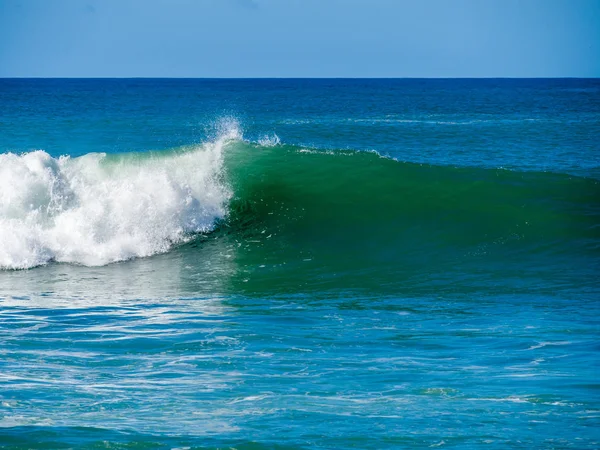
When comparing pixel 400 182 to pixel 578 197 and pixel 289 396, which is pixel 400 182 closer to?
pixel 578 197

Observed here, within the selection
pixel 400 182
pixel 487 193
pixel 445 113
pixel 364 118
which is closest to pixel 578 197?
pixel 487 193

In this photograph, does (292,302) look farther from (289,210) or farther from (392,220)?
(289,210)

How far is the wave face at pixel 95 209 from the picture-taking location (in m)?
12.2

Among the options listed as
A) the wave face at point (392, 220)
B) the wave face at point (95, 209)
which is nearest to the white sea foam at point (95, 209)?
the wave face at point (95, 209)

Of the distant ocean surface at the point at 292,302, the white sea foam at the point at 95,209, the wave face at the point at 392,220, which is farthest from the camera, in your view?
the white sea foam at the point at 95,209

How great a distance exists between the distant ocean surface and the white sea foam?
0.12ft

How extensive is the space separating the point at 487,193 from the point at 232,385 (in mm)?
10131

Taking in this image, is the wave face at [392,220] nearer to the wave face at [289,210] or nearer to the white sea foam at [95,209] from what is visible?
the wave face at [289,210]

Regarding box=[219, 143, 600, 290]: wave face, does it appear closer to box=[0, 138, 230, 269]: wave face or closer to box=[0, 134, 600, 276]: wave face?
box=[0, 134, 600, 276]: wave face

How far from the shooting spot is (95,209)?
13188mm

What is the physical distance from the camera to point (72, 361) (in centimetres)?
688

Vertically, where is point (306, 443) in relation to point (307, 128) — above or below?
below

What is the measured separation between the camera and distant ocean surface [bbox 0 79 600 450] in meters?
5.51

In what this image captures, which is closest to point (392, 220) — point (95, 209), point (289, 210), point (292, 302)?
point (289, 210)
